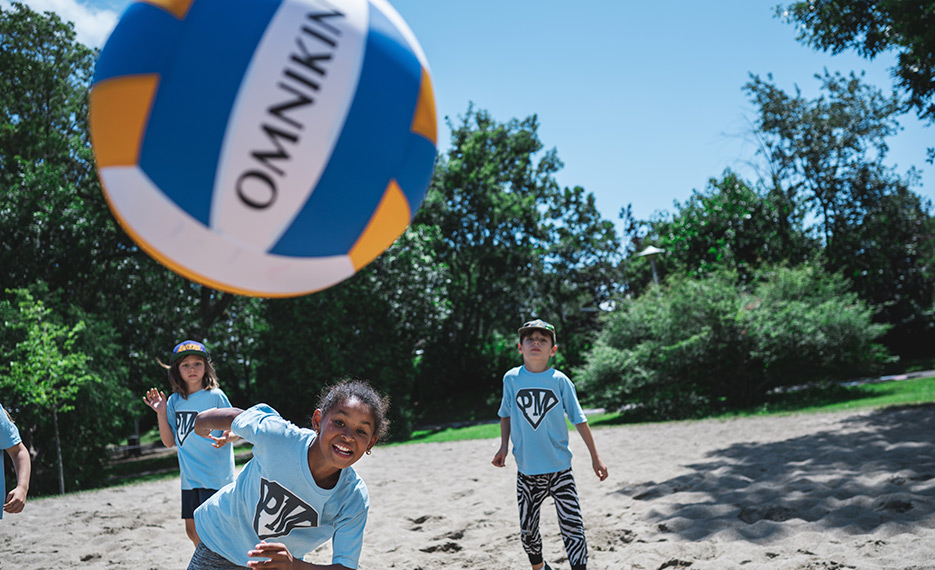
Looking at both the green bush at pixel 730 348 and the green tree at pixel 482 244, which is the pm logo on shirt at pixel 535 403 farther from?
the green tree at pixel 482 244

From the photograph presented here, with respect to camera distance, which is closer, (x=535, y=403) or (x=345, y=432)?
(x=345, y=432)

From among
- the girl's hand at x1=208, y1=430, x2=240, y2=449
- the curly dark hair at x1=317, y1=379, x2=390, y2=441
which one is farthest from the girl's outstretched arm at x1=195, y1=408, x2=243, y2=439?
the curly dark hair at x1=317, y1=379, x2=390, y2=441

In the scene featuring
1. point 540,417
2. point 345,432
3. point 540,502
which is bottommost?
point 540,502

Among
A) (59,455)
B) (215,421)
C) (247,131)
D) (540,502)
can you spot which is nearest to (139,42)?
(247,131)

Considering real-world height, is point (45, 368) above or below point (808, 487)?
above

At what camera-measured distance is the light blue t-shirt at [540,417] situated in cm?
396

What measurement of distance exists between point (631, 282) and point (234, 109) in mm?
26218

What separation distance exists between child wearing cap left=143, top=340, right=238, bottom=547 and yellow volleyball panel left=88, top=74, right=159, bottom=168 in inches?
97.1

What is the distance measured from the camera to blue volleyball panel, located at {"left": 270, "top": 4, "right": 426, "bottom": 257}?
1820 mm

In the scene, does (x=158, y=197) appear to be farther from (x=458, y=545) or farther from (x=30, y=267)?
(x=30, y=267)

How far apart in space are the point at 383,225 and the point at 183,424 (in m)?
2.78

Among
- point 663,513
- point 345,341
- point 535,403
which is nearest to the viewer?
point 535,403

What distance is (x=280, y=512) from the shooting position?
2342 mm

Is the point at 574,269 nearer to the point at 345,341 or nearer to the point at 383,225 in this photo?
the point at 345,341
